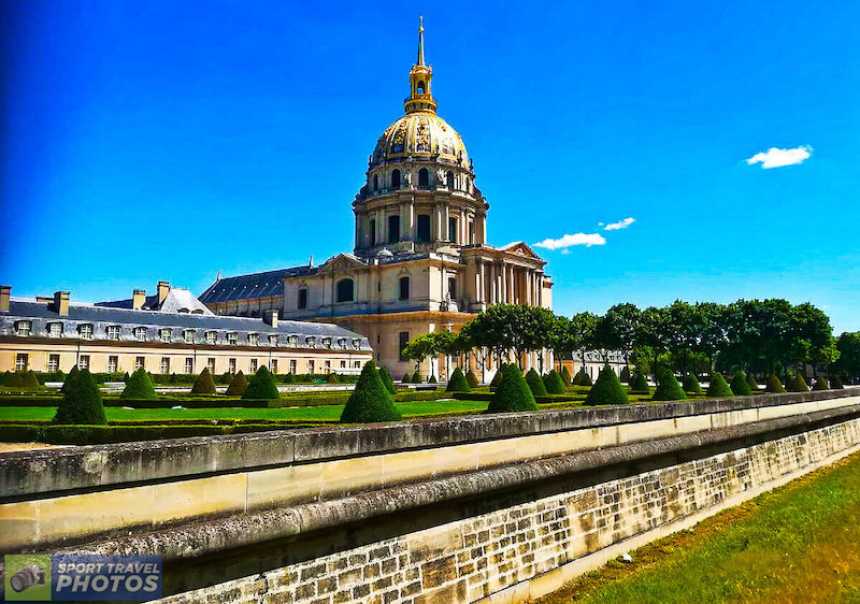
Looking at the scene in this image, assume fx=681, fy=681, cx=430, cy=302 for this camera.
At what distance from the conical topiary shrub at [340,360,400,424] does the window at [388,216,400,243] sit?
6616cm

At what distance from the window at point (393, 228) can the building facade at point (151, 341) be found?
1953cm

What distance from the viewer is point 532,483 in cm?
880

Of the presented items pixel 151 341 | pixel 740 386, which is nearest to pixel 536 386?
pixel 740 386

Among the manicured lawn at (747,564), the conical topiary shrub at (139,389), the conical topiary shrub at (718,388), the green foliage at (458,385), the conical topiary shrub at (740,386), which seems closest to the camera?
the manicured lawn at (747,564)

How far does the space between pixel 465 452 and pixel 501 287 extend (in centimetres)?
6454

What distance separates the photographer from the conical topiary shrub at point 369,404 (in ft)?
35.8

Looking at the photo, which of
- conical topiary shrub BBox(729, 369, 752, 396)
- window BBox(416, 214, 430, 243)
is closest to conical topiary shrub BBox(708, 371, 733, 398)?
conical topiary shrub BBox(729, 369, 752, 396)

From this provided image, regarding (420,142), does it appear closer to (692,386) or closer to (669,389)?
(692,386)

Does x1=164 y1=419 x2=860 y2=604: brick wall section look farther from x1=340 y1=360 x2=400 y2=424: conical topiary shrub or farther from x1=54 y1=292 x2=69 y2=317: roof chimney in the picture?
x1=54 y1=292 x2=69 y2=317: roof chimney

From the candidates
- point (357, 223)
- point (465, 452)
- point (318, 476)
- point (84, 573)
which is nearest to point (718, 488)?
point (465, 452)

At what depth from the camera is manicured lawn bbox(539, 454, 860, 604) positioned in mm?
8594

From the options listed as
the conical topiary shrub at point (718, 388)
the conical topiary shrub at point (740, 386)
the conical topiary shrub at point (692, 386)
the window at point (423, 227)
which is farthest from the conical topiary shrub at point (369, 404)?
the window at point (423, 227)

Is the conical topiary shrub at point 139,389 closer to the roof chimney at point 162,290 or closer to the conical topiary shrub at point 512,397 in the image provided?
the conical topiary shrub at point 512,397

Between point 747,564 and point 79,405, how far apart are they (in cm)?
1054
